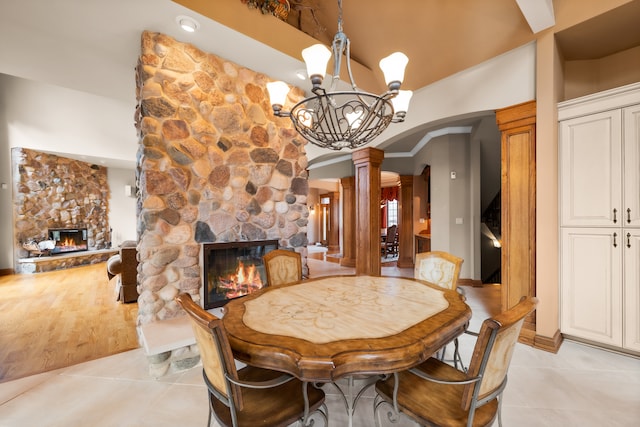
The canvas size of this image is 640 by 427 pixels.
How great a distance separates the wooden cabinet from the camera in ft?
7.06

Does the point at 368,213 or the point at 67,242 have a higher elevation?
the point at 368,213

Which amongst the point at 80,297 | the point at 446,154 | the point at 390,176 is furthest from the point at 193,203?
the point at 390,176

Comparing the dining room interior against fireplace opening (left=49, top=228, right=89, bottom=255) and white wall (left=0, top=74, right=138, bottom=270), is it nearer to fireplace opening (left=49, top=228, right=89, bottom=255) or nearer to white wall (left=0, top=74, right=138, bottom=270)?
fireplace opening (left=49, top=228, right=89, bottom=255)

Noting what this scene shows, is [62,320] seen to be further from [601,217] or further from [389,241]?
[389,241]

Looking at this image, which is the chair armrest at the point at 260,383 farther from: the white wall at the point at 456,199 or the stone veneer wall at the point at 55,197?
the stone veneer wall at the point at 55,197

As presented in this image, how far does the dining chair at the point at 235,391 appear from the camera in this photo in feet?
3.21

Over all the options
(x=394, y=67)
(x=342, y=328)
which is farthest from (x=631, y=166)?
(x=342, y=328)

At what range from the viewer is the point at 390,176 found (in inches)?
355

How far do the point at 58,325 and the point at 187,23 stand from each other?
3.39 meters

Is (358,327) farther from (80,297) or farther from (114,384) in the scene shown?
(80,297)

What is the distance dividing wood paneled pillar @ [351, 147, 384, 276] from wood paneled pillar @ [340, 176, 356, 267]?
2.36m

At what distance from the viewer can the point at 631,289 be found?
7.08 ft

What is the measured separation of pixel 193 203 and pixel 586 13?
3575 millimetres

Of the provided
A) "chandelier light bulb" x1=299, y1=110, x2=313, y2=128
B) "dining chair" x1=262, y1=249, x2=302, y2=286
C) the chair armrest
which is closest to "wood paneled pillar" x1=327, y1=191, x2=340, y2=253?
"dining chair" x1=262, y1=249, x2=302, y2=286
